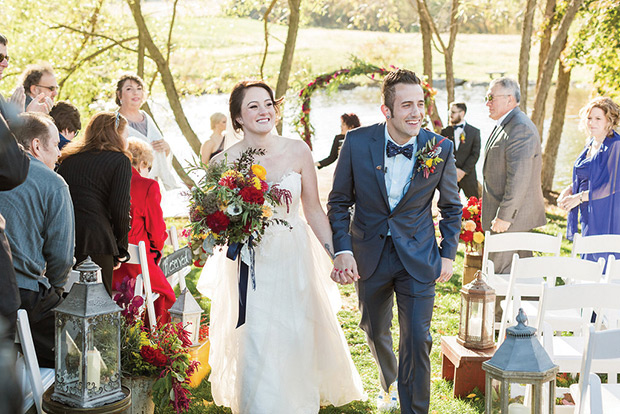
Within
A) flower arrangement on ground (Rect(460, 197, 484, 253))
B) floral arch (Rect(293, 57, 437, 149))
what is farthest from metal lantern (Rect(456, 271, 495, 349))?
floral arch (Rect(293, 57, 437, 149))

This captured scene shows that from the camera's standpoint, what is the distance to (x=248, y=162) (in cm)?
454

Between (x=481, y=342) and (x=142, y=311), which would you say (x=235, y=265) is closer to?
(x=142, y=311)

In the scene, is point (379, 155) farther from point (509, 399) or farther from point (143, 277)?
point (509, 399)

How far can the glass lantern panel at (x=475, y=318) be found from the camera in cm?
480

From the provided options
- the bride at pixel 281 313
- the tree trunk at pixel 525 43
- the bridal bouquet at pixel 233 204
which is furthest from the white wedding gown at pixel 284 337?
the tree trunk at pixel 525 43

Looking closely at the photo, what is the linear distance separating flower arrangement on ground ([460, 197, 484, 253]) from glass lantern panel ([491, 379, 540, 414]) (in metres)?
4.19

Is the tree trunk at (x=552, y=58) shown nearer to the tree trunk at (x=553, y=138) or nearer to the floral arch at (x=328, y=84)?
the tree trunk at (x=553, y=138)

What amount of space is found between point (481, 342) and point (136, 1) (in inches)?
408

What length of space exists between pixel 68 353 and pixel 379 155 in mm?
2078

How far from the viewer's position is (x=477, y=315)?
482 centimetres

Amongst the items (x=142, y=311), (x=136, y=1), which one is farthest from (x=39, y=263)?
(x=136, y=1)

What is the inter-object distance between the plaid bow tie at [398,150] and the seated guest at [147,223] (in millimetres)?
1933

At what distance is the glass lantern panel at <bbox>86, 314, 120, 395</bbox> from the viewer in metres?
3.28

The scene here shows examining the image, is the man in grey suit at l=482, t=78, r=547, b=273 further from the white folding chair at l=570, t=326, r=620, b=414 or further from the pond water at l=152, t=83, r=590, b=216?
the pond water at l=152, t=83, r=590, b=216
